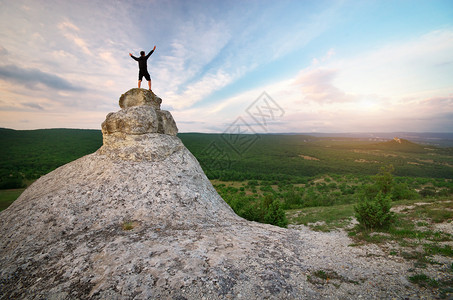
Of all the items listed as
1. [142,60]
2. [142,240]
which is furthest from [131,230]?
[142,60]

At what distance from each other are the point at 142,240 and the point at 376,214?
373 inches

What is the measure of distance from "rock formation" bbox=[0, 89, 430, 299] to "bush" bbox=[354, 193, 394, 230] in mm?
3492

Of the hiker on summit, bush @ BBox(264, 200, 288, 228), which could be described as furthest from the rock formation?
bush @ BBox(264, 200, 288, 228)

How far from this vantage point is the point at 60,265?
430cm

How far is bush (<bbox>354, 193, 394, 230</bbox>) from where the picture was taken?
8359 mm

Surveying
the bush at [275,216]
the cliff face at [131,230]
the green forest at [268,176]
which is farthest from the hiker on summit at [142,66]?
the bush at [275,216]

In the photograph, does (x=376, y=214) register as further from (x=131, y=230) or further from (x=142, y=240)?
(x=131, y=230)

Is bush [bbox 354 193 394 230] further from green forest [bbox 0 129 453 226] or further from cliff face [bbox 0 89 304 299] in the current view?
cliff face [bbox 0 89 304 299]

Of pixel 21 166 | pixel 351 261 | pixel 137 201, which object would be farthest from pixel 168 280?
pixel 21 166

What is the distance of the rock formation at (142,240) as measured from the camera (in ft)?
12.4

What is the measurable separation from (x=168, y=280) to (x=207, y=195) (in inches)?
172

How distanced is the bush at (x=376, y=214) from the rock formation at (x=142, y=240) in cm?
349

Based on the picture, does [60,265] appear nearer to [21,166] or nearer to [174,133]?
[174,133]

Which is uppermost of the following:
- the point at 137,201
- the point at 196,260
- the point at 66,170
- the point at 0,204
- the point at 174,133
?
the point at 174,133
